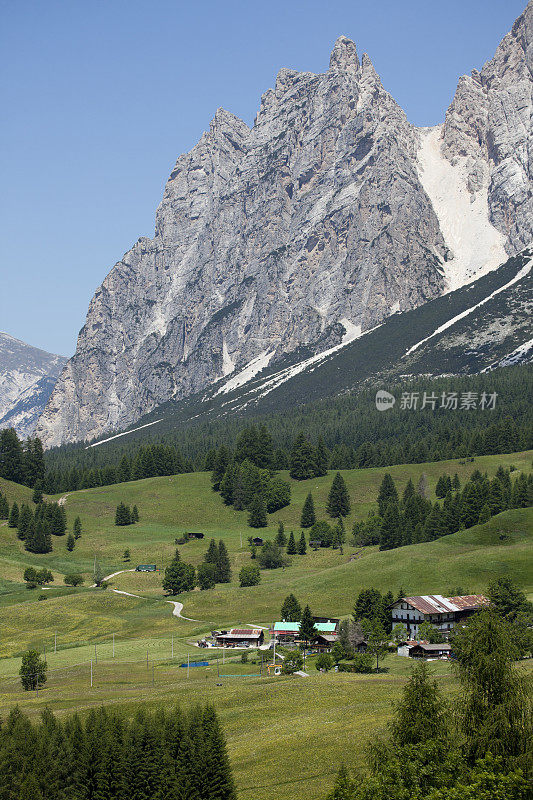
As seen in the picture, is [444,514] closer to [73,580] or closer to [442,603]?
[442,603]

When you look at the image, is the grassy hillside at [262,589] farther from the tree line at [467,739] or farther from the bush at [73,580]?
the tree line at [467,739]

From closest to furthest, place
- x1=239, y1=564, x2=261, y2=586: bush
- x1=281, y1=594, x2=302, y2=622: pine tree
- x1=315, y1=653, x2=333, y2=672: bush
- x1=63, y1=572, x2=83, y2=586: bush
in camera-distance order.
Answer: x1=315, y1=653, x2=333, y2=672: bush
x1=281, y1=594, x2=302, y2=622: pine tree
x1=239, y1=564, x2=261, y2=586: bush
x1=63, y1=572, x2=83, y2=586: bush

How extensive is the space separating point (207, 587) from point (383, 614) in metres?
57.3

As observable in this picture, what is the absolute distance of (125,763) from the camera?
2210 inches

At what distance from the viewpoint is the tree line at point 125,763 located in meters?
55.0

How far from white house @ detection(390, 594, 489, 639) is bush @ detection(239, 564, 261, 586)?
162 ft

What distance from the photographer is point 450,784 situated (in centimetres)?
4244

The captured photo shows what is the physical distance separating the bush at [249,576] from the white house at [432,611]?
49.5 m

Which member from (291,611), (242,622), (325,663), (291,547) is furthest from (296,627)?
(291,547)

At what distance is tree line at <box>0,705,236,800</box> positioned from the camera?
180ft

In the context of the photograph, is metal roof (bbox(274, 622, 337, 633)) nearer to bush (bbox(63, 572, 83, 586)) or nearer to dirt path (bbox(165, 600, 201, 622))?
dirt path (bbox(165, 600, 201, 622))

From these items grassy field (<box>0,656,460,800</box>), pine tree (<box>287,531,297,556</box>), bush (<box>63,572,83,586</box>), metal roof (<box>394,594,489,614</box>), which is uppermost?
pine tree (<box>287,531,297,556</box>)

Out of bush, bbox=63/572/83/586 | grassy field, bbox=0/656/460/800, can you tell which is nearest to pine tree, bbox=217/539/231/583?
bush, bbox=63/572/83/586

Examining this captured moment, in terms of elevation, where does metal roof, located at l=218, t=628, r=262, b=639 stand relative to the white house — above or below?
below
